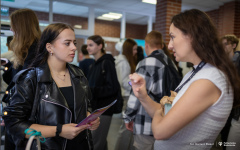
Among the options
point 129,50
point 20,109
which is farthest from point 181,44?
point 129,50

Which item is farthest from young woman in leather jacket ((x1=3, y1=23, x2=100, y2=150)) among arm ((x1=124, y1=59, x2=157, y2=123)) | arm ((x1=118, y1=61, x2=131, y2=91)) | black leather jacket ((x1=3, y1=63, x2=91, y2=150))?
arm ((x1=118, y1=61, x2=131, y2=91))

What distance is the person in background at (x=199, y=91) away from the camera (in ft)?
3.36

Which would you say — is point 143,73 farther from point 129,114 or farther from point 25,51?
point 25,51

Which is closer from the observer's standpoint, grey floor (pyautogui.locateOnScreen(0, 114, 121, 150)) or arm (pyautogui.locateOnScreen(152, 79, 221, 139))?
arm (pyautogui.locateOnScreen(152, 79, 221, 139))

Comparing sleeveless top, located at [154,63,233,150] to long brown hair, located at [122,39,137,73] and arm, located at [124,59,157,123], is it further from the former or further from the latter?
long brown hair, located at [122,39,137,73]

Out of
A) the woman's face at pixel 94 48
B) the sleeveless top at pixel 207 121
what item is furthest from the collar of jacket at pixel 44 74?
the woman's face at pixel 94 48

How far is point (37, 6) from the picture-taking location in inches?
295

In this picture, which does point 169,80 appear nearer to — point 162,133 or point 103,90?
point 103,90

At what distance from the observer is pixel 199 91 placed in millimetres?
1010

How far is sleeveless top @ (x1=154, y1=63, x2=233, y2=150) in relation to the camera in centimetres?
106

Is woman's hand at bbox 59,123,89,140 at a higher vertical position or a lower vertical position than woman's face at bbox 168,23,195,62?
lower

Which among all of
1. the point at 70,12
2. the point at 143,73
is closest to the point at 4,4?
the point at 70,12

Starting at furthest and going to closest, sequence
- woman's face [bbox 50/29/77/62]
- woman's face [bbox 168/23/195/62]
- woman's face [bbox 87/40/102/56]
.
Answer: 1. woman's face [bbox 87/40/102/56]
2. woman's face [bbox 50/29/77/62]
3. woman's face [bbox 168/23/195/62]

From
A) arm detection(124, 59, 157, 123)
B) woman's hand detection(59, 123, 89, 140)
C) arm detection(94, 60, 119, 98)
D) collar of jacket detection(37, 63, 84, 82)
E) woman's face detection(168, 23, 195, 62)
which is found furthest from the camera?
arm detection(94, 60, 119, 98)
